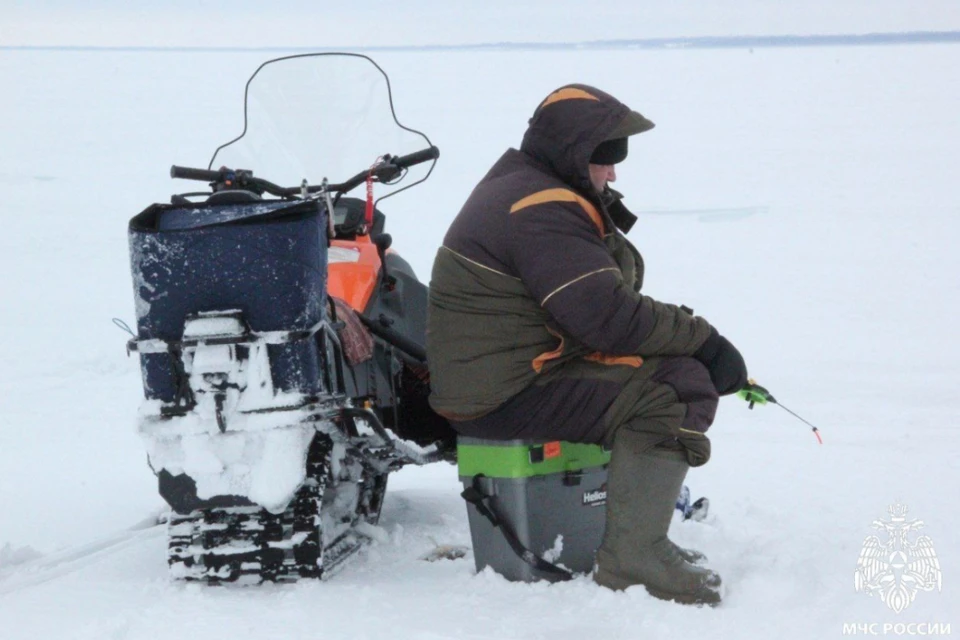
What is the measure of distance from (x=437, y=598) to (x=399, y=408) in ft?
2.20

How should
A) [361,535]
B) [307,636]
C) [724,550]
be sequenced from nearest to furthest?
[307,636] < [724,550] < [361,535]

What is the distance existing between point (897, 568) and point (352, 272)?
5.28ft

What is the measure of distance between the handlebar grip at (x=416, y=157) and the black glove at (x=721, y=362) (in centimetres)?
111

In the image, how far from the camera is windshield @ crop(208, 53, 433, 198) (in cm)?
358

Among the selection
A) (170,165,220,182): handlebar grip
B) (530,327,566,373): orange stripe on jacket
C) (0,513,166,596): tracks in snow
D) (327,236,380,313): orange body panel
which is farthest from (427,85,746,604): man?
(0,513,166,596): tracks in snow

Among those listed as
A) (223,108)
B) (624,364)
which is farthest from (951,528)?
(223,108)

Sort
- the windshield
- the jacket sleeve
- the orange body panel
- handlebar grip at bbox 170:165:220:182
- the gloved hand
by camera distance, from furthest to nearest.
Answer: the windshield → handlebar grip at bbox 170:165:220:182 → the orange body panel → the gloved hand → the jacket sleeve

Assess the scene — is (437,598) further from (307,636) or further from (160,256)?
(160,256)

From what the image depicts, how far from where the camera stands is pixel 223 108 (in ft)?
50.2

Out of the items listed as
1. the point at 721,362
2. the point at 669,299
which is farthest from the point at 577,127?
the point at 669,299

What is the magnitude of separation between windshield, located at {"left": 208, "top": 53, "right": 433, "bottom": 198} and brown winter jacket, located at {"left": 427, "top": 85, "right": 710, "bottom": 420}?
861mm

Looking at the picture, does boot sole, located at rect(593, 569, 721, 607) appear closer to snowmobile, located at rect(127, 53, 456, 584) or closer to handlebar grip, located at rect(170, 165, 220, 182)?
snowmobile, located at rect(127, 53, 456, 584)

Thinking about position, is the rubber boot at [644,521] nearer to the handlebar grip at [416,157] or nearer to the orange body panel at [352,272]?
the orange body panel at [352,272]

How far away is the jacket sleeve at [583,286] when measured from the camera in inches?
101
